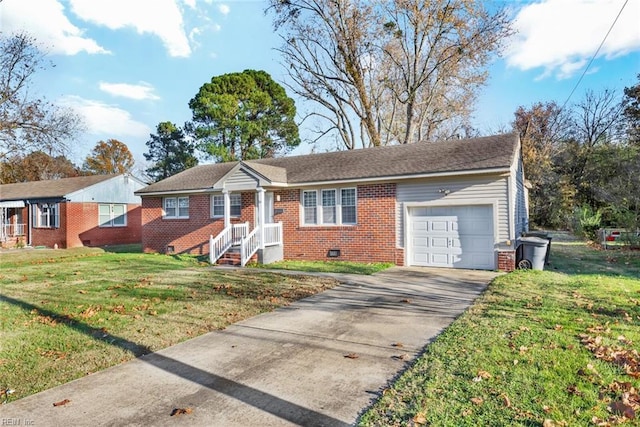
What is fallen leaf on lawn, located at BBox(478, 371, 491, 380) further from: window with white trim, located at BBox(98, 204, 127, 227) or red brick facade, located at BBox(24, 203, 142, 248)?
window with white trim, located at BBox(98, 204, 127, 227)

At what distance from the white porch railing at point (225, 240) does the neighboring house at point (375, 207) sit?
0.13 ft

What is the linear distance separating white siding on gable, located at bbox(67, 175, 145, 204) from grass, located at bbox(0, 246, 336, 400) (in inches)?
396

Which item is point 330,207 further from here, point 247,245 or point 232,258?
point 232,258

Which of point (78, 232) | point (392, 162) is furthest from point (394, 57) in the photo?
point (78, 232)

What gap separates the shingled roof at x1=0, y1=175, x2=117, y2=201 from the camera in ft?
73.4

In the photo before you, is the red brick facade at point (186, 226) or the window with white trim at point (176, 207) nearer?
the red brick facade at point (186, 226)

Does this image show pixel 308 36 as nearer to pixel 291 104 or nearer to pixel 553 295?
pixel 291 104

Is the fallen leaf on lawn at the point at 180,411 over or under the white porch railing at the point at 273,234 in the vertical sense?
under

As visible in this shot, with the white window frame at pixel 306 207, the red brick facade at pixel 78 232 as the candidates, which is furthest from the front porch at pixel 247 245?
the red brick facade at pixel 78 232

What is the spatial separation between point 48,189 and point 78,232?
4.33 m

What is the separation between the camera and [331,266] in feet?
41.4

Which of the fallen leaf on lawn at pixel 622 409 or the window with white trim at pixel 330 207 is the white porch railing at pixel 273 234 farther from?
the fallen leaf on lawn at pixel 622 409

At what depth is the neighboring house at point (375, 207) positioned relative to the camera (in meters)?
11.6

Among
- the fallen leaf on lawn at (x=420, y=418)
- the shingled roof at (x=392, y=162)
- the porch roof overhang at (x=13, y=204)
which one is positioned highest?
the shingled roof at (x=392, y=162)
